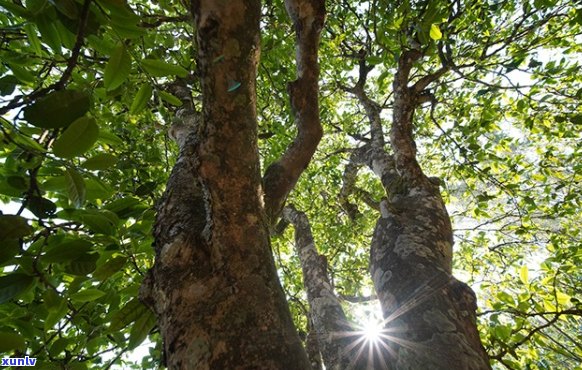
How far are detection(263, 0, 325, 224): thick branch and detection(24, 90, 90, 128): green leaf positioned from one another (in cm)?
96

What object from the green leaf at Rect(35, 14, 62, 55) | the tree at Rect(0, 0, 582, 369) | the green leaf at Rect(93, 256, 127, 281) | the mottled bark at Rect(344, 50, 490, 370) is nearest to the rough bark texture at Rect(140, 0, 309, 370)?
the tree at Rect(0, 0, 582, 369)

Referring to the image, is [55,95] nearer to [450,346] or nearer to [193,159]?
[193,159]

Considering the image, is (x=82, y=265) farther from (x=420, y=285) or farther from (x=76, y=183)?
(x=420, y=285)

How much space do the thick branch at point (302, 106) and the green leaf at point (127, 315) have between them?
0.66 m

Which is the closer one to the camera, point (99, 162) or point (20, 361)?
point (99, 162)

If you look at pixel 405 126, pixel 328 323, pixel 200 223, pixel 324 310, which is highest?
pixel 405 126

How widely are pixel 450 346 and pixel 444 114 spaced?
517cm

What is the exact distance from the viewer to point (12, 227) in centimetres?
76

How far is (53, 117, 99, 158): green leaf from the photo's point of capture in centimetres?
66

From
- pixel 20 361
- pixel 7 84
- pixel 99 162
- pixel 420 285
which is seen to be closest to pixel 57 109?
pixel 99 162

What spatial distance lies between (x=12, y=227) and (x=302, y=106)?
1.28m

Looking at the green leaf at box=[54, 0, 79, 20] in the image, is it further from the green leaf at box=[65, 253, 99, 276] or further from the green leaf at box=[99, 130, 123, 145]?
the green leaf at box=[65, 253, 99, 276]

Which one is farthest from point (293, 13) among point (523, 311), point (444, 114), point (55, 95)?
point (444, 114)

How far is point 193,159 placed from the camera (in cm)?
109
